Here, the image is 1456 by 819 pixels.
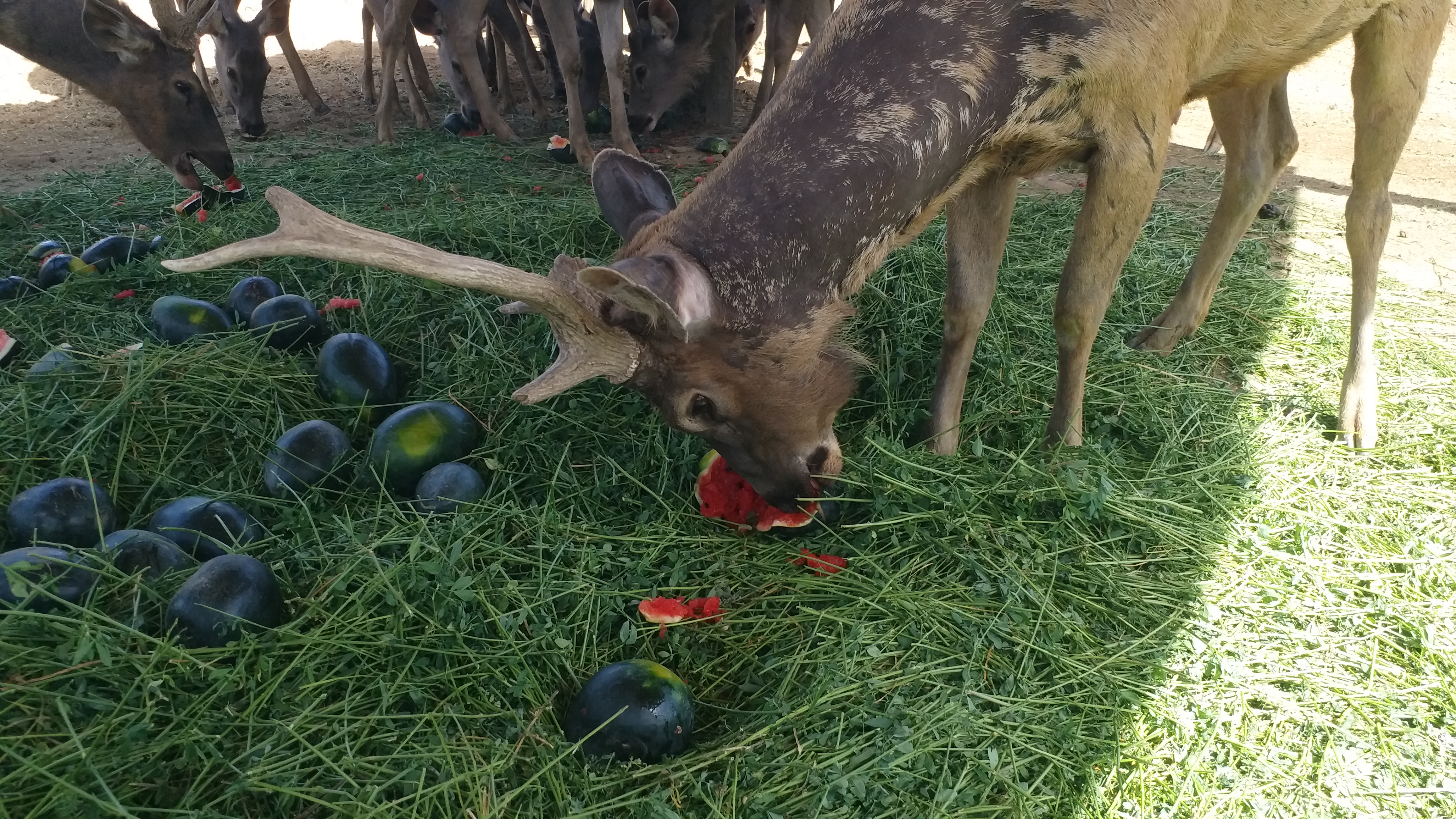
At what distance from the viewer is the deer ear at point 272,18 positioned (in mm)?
10602

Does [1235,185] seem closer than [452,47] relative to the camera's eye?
Yes

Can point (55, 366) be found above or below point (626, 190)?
below

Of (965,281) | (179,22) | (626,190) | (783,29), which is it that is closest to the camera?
(626,190)

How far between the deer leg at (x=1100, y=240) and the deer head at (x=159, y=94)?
7.28 metres

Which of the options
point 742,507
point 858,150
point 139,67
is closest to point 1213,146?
point 858,150

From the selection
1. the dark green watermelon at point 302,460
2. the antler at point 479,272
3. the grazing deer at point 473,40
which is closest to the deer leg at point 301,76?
the grazing deer at point 473,40

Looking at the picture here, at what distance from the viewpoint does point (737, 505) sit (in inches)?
133

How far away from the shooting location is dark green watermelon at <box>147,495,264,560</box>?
3014 millimetres

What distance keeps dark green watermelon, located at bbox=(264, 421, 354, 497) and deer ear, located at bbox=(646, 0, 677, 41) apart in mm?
7240

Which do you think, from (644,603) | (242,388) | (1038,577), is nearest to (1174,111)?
(1038,577)

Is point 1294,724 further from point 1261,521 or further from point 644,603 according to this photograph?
point 644,603

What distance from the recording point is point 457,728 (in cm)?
249

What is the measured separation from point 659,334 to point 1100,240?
1.86 meters

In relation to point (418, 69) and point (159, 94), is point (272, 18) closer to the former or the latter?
point (418, 69)
